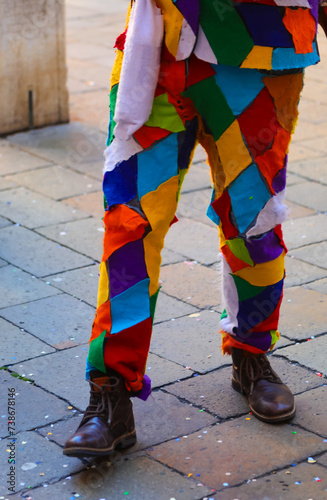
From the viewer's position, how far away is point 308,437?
8.44 feet

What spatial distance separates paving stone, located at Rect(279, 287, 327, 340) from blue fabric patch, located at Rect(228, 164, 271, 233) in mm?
867

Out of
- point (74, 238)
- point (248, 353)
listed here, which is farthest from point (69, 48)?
point (248, 353)

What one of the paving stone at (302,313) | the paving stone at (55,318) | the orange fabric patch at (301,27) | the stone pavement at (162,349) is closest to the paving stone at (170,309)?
the stone pavement at (162,349)

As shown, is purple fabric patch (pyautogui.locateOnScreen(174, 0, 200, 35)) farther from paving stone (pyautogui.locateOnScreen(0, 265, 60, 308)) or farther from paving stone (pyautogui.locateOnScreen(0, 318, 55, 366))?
paving stone (pyautogui.locateOnScreen(0, 265, 60, 308))

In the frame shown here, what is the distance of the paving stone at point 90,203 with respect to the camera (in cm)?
448

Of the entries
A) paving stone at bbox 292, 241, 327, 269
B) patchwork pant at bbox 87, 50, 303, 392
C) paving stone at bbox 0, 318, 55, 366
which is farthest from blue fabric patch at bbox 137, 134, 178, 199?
paving stone at bbox 292, 241, 327, 269

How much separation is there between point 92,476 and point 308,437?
67 centimetres

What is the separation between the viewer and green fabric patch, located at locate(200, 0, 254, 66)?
231cm

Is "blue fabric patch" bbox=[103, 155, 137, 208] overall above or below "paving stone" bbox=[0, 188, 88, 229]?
above

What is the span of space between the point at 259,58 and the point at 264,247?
0.57 meters

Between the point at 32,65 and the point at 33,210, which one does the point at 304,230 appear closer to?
the point at 33,210

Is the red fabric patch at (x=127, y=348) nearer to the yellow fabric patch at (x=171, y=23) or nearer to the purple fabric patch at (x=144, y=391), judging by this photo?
the purple fabric patch at (x=144, y=391)

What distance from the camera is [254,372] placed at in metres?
2.78

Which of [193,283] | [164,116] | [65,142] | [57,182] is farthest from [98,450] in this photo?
[65,142]
